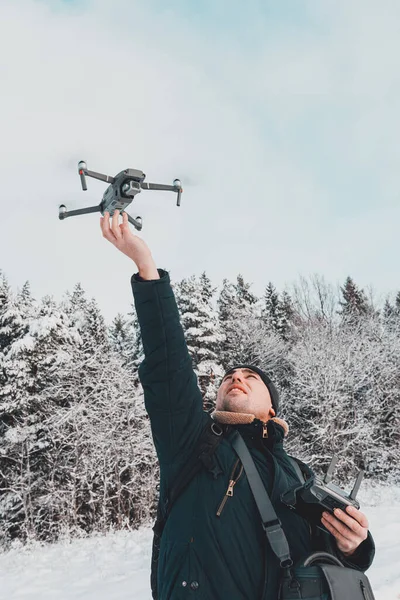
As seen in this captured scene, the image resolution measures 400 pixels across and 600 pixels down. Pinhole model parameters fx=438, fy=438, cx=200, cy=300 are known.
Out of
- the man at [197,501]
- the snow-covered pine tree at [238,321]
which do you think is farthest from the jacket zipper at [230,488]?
the snow-covered pine tree at [238,321]

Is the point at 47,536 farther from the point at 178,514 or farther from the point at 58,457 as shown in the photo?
the point at 178,514

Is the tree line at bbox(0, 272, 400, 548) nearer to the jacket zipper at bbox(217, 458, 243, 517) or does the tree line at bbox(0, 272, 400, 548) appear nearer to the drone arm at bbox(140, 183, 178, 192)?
the drone arm at bbox(140, 183, 178, 192)

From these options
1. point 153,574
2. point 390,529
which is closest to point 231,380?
point 153,574

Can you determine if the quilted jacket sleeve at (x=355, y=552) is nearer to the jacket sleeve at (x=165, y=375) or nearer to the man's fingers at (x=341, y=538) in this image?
the man's fingers at (x=341, y=538)

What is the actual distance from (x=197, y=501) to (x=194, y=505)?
0.8 inches

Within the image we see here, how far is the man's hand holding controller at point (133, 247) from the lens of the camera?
2.00m

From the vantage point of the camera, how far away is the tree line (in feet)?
63.7

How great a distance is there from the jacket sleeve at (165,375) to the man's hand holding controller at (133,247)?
0.07 metres

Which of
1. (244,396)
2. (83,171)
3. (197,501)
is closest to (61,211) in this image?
(83,171)

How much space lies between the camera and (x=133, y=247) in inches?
79.0

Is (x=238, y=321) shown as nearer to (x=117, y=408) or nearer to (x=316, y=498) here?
(x=117, y=408)

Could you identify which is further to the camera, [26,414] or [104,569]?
Result: [26,414]

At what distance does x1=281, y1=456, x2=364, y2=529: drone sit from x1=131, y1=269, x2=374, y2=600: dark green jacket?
16cm

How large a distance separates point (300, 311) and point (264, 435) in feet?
96.7
